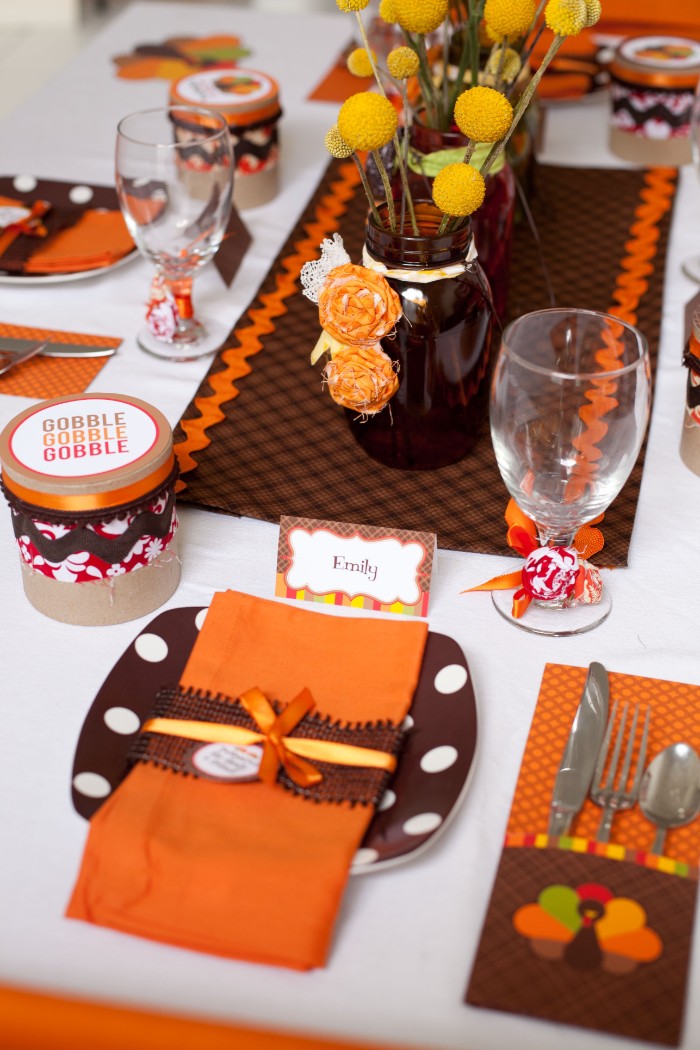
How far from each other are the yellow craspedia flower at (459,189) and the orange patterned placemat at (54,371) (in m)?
0.49

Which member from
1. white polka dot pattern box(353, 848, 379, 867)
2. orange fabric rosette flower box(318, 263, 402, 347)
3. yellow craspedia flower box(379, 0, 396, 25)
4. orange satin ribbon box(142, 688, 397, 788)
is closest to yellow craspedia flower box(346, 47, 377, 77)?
yellow craspedia flower box(379, 0, 396, 25)

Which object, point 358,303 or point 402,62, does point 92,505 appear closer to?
point 358,303

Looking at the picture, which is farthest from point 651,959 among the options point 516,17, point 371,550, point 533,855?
point 516,17

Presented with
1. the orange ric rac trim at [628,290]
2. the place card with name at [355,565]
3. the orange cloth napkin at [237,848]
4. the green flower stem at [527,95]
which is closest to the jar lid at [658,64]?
the orange ric rac trim at [628,290]

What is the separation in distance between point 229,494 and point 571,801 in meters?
0.45

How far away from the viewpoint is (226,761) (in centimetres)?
75

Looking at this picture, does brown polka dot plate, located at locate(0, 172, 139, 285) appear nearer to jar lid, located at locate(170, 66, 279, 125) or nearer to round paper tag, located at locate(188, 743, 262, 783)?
jar lid, located at locate(170, 66, 279, 125)

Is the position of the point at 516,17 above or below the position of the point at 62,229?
above

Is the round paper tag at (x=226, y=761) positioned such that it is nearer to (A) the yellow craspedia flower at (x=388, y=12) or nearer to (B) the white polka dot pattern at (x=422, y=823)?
(B) the white polka dot pattern at (x=422, y=823)

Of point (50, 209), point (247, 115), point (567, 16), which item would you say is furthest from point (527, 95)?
point (50, 209)

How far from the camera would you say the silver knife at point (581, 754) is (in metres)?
0.73

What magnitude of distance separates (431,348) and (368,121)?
21 centimetres

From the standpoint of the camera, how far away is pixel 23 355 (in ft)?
4.01

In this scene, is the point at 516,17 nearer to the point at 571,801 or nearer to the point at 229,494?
the point at 229,494
